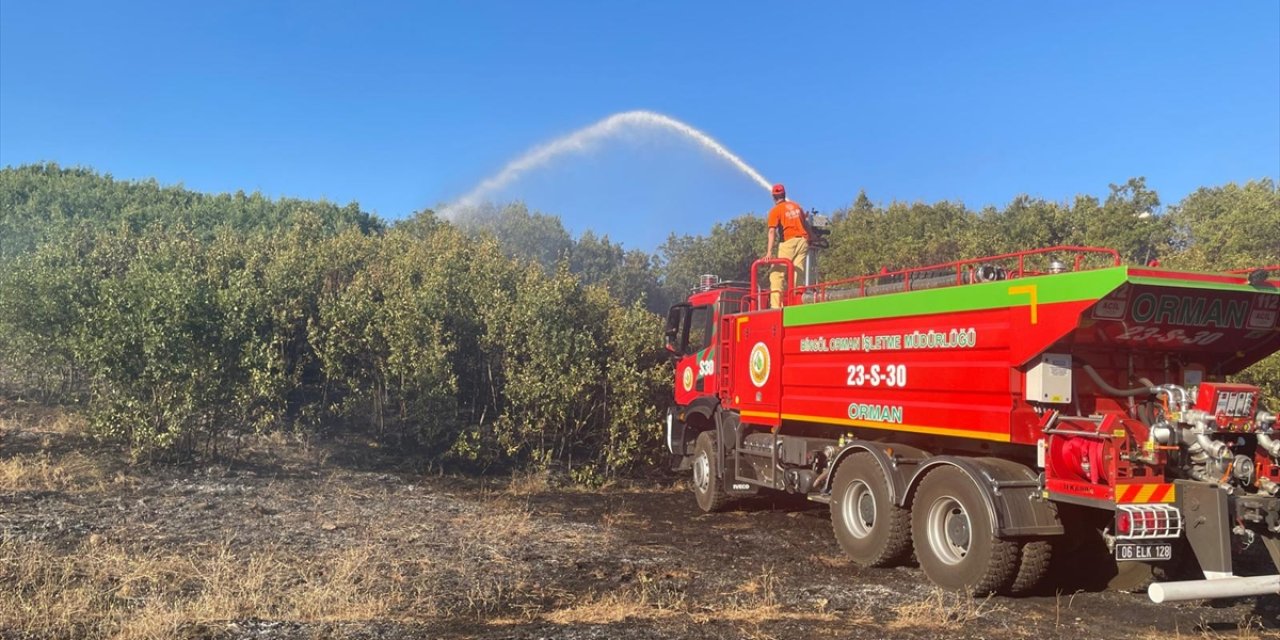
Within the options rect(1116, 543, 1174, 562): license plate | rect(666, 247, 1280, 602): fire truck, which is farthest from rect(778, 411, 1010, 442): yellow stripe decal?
rect(1116, 543, 1174, 562): license plate

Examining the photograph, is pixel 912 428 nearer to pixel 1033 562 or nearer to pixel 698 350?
pixel 1033 562

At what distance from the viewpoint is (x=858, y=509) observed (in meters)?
9.70

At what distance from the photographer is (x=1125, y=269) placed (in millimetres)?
6699

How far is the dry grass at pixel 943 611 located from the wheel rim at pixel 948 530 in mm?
524

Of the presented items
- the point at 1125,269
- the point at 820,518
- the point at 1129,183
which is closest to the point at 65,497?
the point at 820,518

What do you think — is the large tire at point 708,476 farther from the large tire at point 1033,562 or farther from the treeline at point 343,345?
the large tire at point 1033,562

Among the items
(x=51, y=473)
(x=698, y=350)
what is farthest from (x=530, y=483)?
(x=51, y=473)

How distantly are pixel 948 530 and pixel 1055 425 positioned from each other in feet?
4.92

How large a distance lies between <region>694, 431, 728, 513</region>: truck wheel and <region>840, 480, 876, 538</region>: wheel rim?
3.40m

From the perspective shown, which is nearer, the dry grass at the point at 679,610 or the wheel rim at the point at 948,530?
the dry grass at the point at 679,610

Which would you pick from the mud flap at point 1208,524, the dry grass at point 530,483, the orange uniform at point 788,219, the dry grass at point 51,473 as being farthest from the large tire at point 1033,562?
the dry grass at point 51,473

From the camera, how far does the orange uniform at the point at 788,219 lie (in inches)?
480

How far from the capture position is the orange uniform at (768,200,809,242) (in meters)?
12.2

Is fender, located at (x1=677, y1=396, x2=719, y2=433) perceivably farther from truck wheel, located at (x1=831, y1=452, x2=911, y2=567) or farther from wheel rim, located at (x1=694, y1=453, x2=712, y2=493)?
truck wheel, located at (x1=831, y1=452, x2=911, y2=567)
